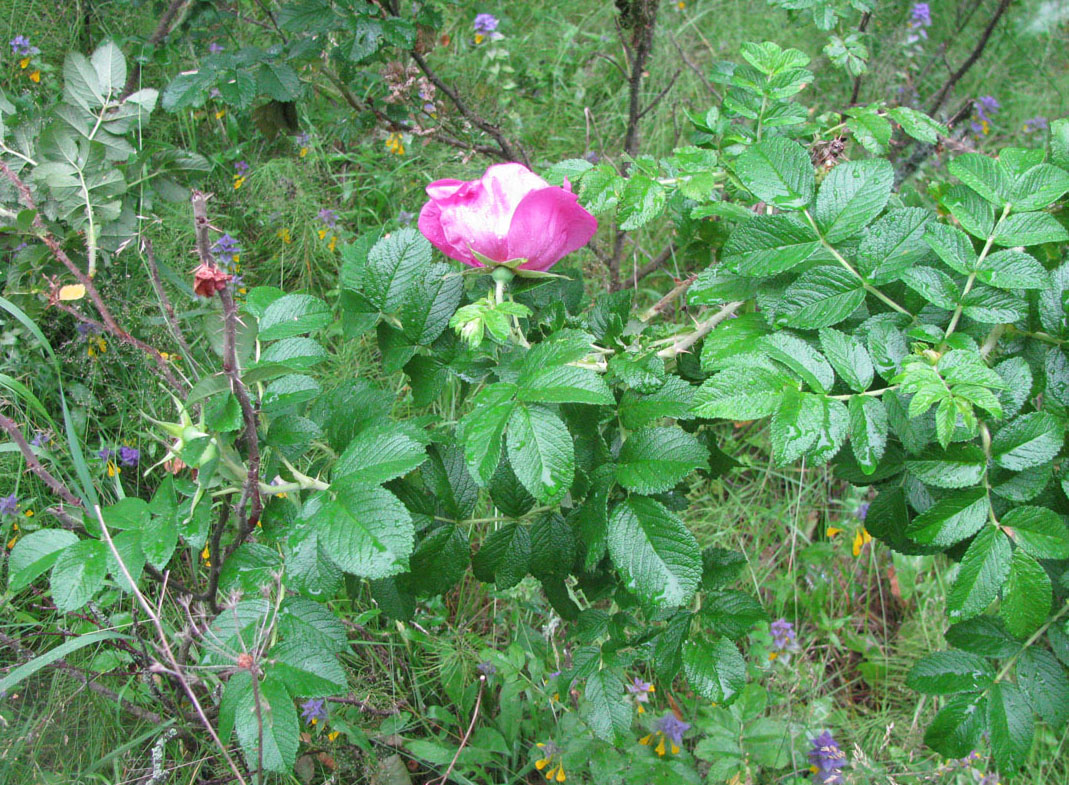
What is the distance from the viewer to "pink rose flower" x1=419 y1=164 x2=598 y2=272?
82cm

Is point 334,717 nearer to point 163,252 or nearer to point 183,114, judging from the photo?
point 163,252

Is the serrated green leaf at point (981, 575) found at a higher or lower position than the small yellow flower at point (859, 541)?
higher

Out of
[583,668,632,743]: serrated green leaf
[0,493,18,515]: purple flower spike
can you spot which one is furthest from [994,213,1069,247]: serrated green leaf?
[0,493,18,515]: purple flower spike

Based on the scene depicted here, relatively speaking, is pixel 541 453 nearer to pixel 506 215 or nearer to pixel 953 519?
pixel 506 215

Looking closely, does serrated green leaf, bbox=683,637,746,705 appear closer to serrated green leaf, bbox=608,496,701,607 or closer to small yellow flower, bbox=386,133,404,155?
serrated green leaf, bbox=608,496,701,607

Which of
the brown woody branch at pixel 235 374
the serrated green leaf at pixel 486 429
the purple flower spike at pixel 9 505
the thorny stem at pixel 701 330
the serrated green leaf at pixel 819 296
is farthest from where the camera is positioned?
the purple flower spike at pixel 9 505

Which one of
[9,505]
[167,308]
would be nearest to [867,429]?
[167,308]

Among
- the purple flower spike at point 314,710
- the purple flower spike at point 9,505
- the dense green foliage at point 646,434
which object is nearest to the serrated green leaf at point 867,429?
the dense green foliage at point 646,434

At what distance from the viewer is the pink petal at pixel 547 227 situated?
0.82 m

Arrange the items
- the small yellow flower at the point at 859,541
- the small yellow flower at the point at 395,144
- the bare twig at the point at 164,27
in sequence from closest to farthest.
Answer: the bare twig at the point at 164,27 → the small yellow flower at the point at 859,541 → the small yellow flower at the point at 395,144

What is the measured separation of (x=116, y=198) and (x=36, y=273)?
0.68ft

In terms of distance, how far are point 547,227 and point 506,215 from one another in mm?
44

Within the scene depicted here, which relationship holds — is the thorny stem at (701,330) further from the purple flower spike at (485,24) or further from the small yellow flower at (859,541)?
the purple flower spike at (485,24)

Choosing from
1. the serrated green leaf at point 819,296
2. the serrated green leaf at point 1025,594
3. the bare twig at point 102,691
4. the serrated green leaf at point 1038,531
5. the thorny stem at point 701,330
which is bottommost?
the bare twig at point 102,691
